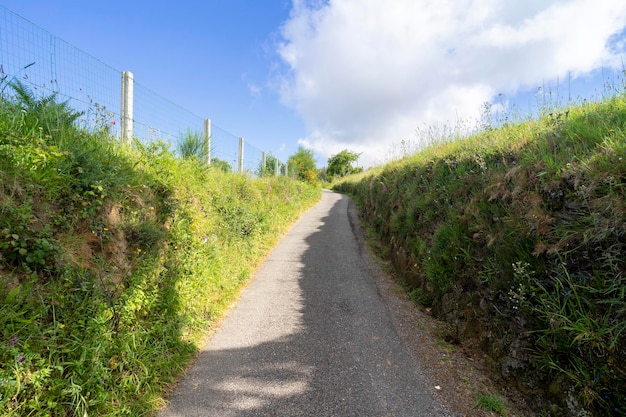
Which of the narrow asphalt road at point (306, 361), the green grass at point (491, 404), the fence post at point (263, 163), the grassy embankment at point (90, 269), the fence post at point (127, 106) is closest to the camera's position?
the grassy embankment at point (90, 269)

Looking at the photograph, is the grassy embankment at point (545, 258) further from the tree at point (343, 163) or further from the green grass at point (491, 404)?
the tree at point (343, 163)

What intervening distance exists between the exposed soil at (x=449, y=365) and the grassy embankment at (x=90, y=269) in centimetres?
272

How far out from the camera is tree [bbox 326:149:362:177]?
4516cm

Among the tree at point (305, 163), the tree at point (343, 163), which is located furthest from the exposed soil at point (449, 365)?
the tree at point (343, 163)

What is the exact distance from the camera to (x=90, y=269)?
7.86 ft

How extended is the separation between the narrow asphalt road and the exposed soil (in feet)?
0.49

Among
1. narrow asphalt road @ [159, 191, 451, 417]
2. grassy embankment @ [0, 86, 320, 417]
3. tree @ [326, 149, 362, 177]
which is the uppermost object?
tree @ [326, 149, 362, 177]

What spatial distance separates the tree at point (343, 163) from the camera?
45.2 metres

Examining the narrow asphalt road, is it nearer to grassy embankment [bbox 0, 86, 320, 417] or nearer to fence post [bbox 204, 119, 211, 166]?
grassy embankment [bbox 0, 86, 320, 417]

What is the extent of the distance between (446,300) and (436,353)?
87 centimetres

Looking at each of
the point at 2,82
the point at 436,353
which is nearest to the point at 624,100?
the point at 436,353

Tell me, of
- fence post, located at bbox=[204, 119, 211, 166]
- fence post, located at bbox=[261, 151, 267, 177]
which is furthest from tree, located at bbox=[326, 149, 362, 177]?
fence post, located at bbox=[204, 119, 211, 166]

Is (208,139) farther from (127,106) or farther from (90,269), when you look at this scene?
(90,269)

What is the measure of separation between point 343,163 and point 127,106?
4241cm
